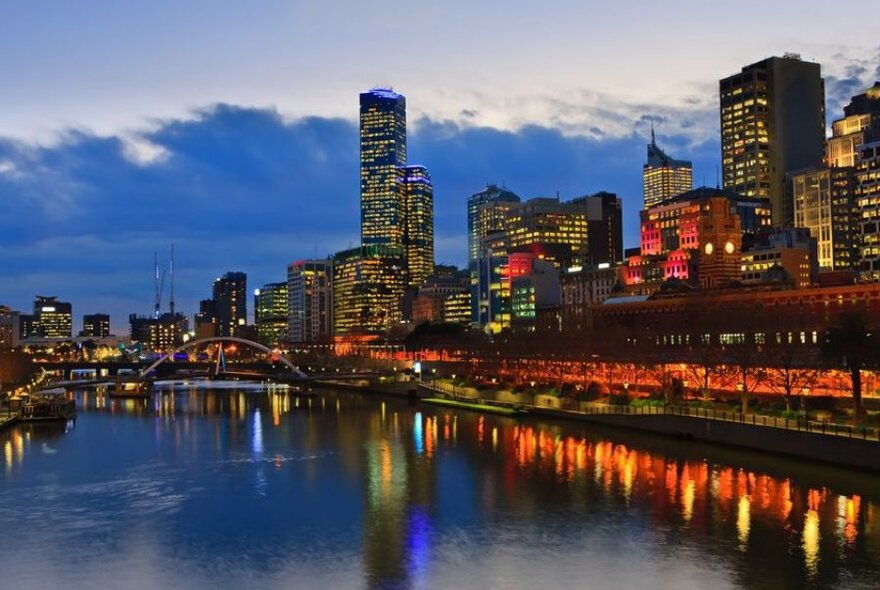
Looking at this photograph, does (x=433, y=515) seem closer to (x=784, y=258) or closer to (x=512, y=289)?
(x=784, y=258)

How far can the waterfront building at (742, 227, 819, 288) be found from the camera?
136 meters

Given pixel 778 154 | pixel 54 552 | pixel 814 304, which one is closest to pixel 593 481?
pixel 54 552

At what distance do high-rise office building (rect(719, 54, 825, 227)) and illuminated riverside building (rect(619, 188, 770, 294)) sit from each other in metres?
27.7

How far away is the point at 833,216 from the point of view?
156250 mm

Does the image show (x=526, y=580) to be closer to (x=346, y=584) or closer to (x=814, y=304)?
(x=346, y=584)

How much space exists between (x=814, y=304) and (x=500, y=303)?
89593 millimetres

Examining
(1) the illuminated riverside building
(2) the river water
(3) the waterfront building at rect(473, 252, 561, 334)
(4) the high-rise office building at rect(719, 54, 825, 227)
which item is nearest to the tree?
(2) the river water

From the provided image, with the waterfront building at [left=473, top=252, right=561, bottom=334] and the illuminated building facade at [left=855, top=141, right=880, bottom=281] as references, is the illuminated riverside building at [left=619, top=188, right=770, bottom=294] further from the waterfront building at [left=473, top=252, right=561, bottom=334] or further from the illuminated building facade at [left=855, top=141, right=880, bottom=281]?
the illuminated building facade at [left=855, top=141, right=880, bottom=281]

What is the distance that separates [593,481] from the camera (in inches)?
1551

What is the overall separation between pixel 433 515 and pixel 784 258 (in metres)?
117

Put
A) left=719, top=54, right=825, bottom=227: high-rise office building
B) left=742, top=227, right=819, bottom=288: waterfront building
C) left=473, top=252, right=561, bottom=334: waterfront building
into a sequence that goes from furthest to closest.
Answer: left=719, top=54, right=825, bottom=227: high-rise office building → left=473, top=252, right=561, bottom=334: waterfront building → left=742, top=227, right=819, bottom=288: waterfront building

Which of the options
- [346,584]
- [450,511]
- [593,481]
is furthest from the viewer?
[593,481]

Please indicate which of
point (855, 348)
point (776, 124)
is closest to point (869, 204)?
point (776, 124)

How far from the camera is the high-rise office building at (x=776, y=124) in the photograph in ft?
612
